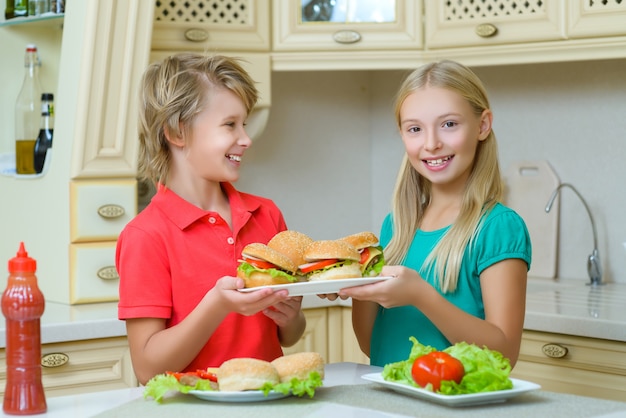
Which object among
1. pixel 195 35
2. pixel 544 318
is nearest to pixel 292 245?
pixel 544 318

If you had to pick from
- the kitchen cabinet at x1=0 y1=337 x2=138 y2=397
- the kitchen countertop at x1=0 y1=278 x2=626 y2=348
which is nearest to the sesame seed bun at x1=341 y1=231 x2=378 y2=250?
the kitchen countertop at x1=0 y1=278 x2=626 y2=348

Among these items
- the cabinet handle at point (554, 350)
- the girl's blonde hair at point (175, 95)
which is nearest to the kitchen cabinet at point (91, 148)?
the girl's blonde hair at point (175, 95)

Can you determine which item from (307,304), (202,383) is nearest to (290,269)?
(202,383)

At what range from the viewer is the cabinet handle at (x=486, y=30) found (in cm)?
249

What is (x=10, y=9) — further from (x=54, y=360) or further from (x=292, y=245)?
(x=292, y=245)

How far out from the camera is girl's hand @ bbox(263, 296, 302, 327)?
61.2 inches

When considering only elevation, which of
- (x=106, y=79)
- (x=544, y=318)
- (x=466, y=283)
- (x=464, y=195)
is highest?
(x=106, y=79)

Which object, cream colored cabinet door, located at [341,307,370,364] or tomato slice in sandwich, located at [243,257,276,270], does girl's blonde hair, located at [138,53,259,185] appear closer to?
tomato slice in sandwich, located at [243,257,276,270]

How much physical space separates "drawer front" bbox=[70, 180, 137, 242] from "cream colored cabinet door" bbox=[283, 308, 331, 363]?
0.55m

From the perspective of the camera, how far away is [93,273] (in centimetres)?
239

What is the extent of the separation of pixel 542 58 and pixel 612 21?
0.71 feet

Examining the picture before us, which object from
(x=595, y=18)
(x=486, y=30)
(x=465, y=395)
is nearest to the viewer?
(x=465, y=395)

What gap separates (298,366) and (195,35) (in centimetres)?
149

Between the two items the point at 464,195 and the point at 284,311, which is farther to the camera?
the point at 464,195
